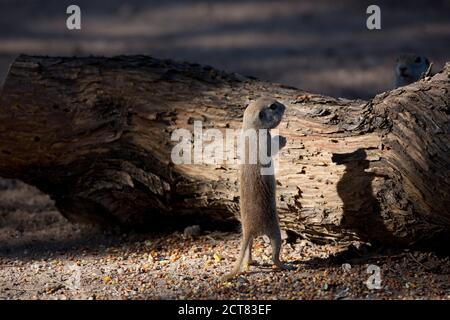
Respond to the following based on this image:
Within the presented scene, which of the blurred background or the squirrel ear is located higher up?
the blurred background

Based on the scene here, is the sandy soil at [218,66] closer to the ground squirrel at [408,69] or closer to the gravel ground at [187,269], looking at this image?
the gravel ground at [187,269]

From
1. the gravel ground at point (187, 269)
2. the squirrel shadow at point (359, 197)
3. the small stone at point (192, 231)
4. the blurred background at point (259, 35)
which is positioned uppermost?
the blurred background at point (259, 35)

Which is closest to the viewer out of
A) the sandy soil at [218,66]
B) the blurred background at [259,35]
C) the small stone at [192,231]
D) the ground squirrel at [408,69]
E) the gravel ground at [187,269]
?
the gravel ground at [187,269]

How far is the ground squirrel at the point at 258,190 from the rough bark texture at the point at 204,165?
0.86ft

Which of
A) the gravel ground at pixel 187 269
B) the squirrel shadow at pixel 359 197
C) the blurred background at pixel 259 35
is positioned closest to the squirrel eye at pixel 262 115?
the squirrel shadow at pixel 359 197

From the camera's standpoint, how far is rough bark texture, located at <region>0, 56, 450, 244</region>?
13.8 feet

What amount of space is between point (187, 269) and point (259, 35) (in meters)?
5.59

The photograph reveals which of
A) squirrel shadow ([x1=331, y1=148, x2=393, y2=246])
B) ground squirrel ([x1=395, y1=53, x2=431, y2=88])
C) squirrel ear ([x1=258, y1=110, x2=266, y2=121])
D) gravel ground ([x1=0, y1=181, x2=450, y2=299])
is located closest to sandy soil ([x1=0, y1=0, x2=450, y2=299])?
gravel ground ([x1=0, y1=181, x2=450, y2=299])

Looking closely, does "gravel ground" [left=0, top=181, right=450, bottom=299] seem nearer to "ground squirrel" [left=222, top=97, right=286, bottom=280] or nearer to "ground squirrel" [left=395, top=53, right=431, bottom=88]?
"ground squirrel" [left=222, top=97, right=286, bottom=280]

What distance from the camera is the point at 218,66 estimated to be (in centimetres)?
861

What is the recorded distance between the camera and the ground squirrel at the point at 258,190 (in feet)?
13.7

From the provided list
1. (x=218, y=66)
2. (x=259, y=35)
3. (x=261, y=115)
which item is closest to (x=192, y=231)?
(x=261, y=115)

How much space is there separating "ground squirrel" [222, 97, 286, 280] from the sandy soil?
0.58 feet
